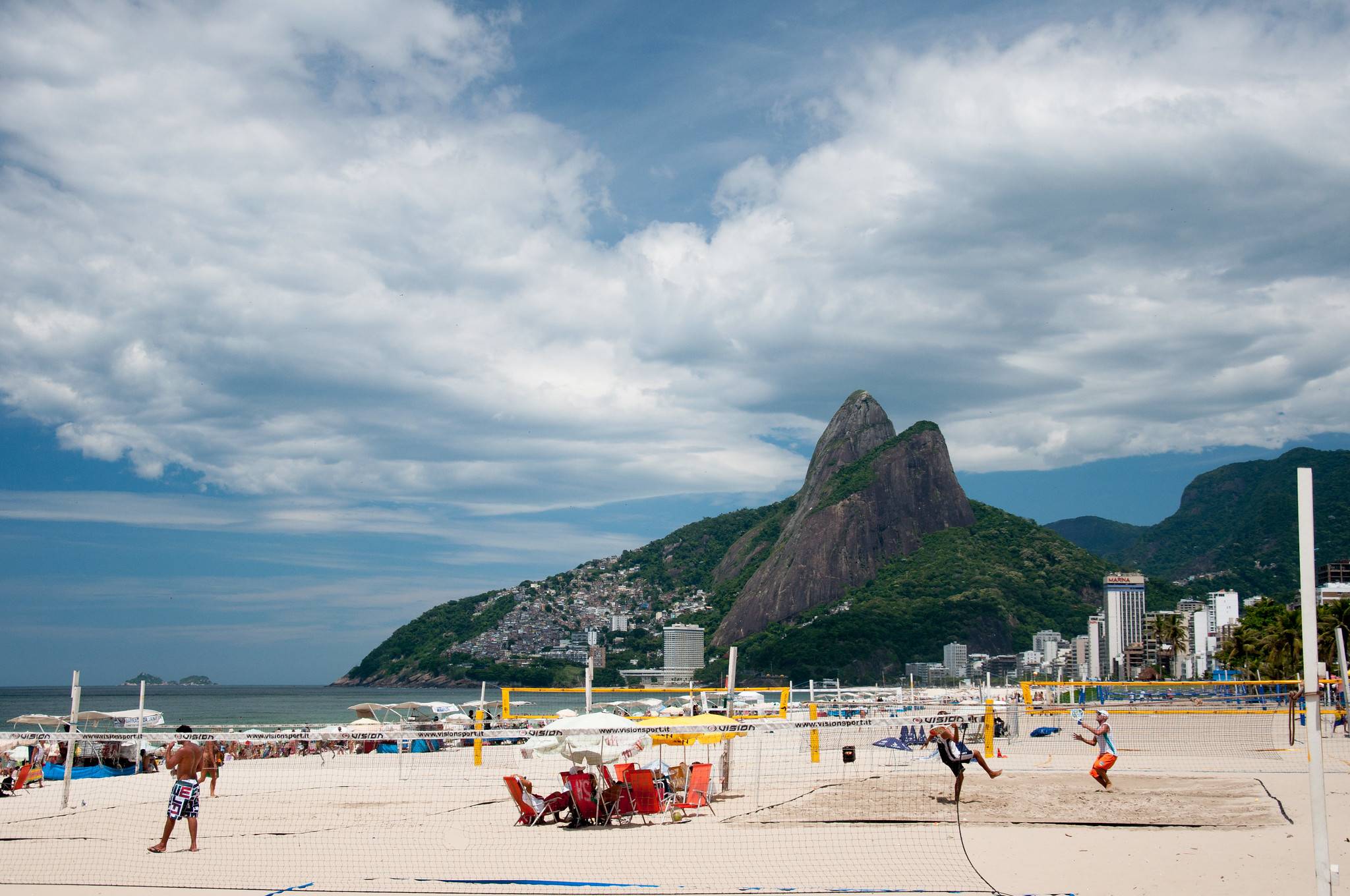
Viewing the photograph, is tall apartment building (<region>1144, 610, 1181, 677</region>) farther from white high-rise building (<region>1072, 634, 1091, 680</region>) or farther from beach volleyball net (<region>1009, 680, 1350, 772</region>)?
beach volleyball net (<region>1009, 680, 1350, 772</region>)

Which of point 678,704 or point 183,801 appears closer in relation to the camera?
point 183,801

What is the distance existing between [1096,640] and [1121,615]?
7.07m

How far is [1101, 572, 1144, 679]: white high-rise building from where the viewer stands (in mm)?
137250

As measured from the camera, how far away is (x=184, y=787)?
10156 mm

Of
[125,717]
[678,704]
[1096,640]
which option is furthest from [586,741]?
[1096,640]

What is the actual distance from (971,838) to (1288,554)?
195754 mm

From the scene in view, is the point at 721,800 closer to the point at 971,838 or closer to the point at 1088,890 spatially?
the point at 971,838

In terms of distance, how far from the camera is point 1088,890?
24.5ft

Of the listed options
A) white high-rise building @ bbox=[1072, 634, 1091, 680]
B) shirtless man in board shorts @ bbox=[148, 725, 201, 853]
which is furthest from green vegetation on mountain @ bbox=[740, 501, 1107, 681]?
shirtless man in board shorts @ bbox=[148, 725, 201, 853]

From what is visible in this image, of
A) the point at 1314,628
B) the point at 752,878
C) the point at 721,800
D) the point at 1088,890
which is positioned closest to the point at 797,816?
the point at 721,800

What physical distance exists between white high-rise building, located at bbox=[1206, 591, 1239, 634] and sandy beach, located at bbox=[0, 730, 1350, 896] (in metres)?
123

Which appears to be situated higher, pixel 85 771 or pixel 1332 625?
pixel 1332 625

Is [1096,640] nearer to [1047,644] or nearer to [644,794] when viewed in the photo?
[1047,644]

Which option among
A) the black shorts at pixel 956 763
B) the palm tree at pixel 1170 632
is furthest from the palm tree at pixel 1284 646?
the black shorts at pixel 956 763
